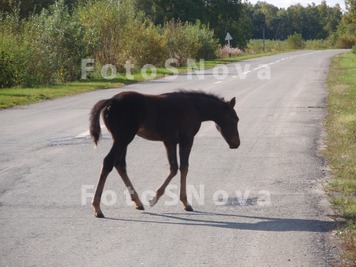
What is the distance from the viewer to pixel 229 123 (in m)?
8.64

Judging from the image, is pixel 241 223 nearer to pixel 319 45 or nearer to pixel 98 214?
pixel 98 214

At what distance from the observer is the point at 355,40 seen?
101 meters

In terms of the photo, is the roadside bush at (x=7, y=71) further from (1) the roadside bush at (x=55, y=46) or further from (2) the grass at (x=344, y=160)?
(2) the grass at (x=344, y=160)

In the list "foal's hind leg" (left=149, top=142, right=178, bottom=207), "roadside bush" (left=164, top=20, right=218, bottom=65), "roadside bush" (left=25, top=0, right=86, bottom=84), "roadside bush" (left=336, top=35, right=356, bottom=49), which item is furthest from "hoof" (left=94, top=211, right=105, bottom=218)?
"roadside bush" (left=336, top=35, right=356, bottom=49)

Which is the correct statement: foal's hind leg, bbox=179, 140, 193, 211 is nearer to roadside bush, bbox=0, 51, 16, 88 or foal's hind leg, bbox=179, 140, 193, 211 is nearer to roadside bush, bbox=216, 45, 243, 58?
roadside bush, bbox=0, 51, 16, 88

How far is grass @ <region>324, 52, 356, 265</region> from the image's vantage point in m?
7.31

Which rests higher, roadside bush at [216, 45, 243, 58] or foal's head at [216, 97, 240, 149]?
foal's head at [216, 97, 240, 149]

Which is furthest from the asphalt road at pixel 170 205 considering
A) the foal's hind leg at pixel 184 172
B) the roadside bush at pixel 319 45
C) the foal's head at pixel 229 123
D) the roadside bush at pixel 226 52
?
the roadside bush at pixel 319 45

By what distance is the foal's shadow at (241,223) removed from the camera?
749 cm

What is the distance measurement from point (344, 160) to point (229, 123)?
3213mm

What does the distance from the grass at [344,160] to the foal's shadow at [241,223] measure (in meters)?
0.31

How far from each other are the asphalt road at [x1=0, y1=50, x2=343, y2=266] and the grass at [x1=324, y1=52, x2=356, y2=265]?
0.57ft

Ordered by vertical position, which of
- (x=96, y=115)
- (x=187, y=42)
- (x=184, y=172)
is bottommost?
(x=184, y=172)

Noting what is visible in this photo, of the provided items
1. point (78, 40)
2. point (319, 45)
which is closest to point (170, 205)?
point (78, 40)
